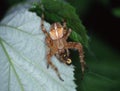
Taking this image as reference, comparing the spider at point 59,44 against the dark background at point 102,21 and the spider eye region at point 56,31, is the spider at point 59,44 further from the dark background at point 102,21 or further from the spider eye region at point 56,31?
the dark background at point 102,21

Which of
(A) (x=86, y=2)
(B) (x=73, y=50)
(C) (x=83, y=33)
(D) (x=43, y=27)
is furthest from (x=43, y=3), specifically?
(A) (x=86, y=2)

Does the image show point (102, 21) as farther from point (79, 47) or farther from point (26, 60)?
point (26, 60)

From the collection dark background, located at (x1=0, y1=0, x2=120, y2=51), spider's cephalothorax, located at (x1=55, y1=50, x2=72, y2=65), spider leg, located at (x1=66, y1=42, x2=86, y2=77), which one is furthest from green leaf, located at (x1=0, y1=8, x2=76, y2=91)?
dark background, located at (x1=0, y1=0, x2=120, y2=51)

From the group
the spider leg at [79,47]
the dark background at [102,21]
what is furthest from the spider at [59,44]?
the dark background at [102,21]

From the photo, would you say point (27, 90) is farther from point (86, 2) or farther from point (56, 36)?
point (86, 2)

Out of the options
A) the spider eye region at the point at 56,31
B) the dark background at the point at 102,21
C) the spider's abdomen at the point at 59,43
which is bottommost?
the dark background at the point at 102,21

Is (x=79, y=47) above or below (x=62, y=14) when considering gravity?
below

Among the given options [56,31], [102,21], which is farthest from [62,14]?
[102,21]

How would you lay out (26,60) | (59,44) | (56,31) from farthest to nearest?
(59,44)
(56,31)
(26,60)

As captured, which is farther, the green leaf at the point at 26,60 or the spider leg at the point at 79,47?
the spider leg at the point at 79,47
